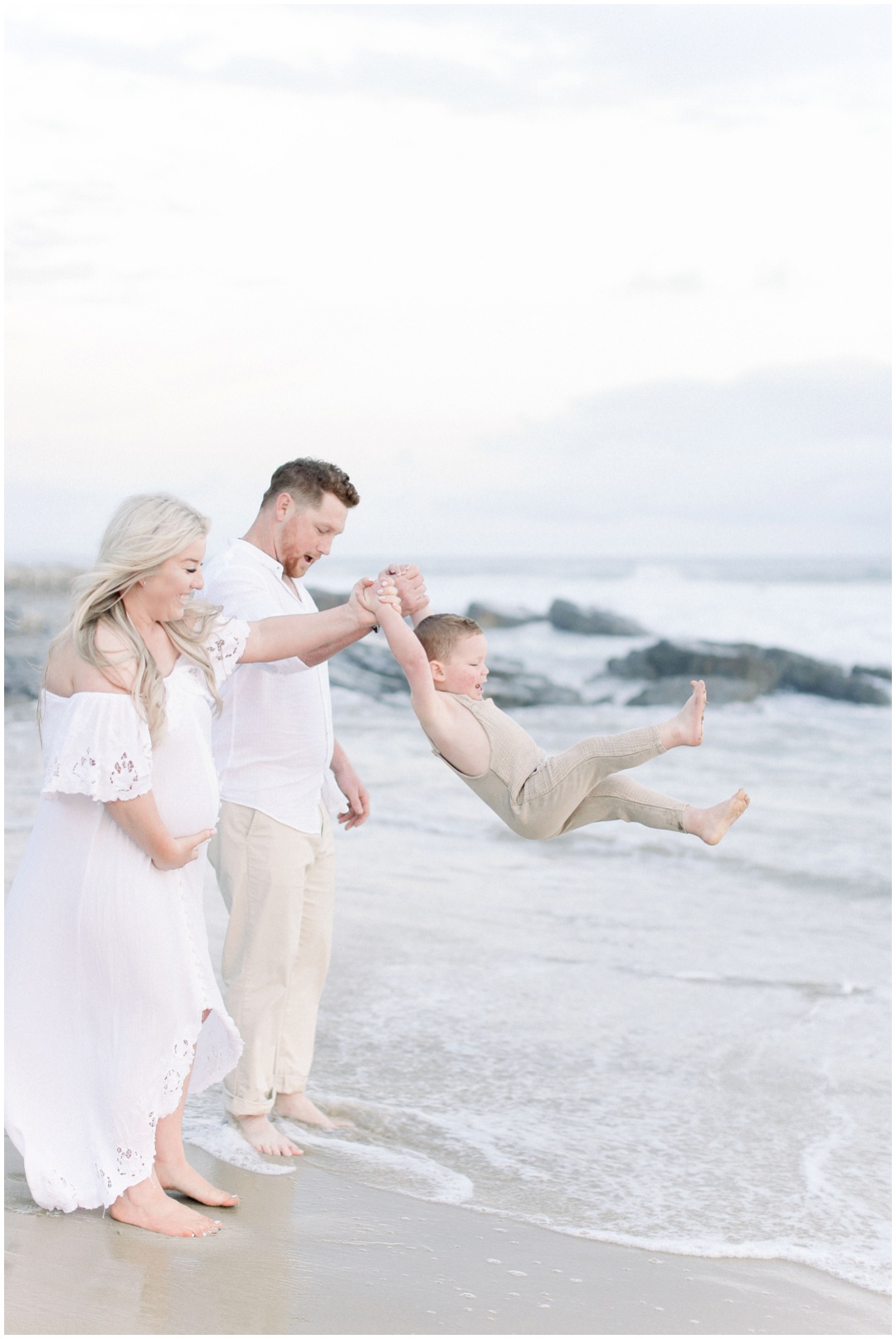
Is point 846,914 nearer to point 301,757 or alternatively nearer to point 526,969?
point 526,969

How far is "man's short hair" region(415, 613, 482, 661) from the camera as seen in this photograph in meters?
3.63

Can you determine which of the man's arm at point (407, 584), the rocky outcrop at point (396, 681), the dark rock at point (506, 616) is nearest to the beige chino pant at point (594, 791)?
the man's arm at point (407, 584)

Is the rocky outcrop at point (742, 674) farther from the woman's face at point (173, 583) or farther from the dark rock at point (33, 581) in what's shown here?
the woman's face at point (173, 583)

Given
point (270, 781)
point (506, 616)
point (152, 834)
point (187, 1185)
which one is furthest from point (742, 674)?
point (152, 834)

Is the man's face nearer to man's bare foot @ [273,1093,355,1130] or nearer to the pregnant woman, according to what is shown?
the pregnant woman

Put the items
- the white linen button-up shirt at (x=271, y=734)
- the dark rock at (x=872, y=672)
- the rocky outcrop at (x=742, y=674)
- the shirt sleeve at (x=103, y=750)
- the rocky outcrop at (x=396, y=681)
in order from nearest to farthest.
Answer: the shirt sleeve at (x=103, y=750) < the white linen button-up shirt at (x=271, y=734) < the rocky outcrop at (x=396, y=681) < the rocky outcrop at (x=742, y=674) < the dark rock at (x=872, y=672)

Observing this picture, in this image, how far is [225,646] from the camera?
→ 3307 mm

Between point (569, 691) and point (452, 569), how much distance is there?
89.8ft

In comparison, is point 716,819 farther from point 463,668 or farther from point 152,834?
point 152,834

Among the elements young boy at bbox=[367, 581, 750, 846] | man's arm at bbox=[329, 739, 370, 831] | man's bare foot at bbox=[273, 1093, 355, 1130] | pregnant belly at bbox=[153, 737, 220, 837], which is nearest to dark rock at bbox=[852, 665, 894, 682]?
man's arm at bbox=[329, 739, 370, 831]

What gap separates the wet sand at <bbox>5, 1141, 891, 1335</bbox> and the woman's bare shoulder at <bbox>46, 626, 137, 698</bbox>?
4.19 feet

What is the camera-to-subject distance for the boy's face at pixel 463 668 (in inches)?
144

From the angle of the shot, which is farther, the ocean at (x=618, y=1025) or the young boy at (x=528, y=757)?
the ocean at (x=618, y=1025)

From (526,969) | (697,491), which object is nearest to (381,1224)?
(526,969)
